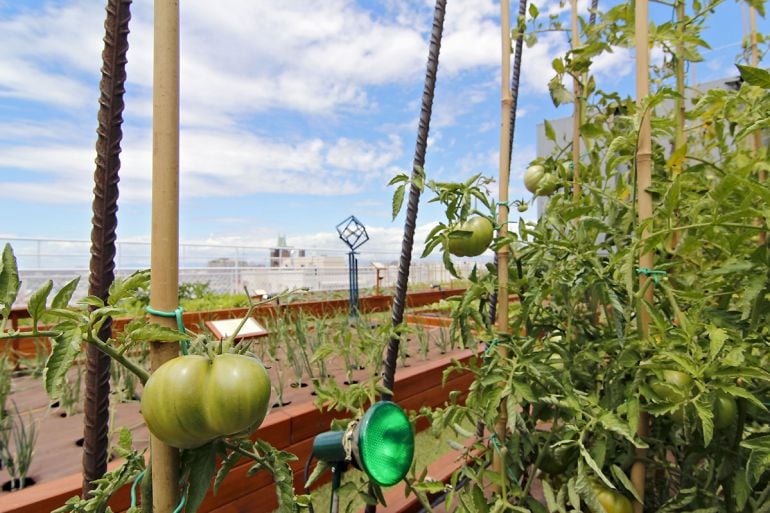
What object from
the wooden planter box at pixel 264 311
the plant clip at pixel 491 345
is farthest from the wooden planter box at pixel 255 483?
the wooden planter box at pixel 264 311

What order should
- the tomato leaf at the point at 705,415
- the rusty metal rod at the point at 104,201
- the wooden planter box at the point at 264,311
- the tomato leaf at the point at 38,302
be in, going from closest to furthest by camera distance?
1. the tomato leaf at the point at 38,302
2. the rusty metal rod at the point at 104,201
3. the tomato leaf at the point at 705,415
4. the wooden planter box at the point at 264,311

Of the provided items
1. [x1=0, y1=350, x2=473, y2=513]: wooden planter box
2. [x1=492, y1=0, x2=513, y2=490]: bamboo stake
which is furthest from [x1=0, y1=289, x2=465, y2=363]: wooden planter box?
[x1=492, y1=0, x2=513, y2=490]: bamboo stake

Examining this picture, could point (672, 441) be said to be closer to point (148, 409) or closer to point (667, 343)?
point (667, 343)

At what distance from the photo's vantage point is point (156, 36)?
17.2 inches

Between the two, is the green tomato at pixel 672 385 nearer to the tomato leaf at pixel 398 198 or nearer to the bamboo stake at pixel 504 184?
the bamboo stake at pixel 504 184

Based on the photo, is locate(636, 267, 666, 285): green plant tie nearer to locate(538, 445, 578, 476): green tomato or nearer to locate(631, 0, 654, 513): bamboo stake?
locate(631, 0, 654, 513): bamboo stake

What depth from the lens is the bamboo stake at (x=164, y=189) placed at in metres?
0.44

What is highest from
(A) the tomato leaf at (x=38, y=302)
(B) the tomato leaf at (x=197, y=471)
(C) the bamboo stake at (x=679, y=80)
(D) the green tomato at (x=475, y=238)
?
(C) the bamboo stake at (x=679, y=80)

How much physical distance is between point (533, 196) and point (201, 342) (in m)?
0.87

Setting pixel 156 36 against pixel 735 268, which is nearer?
pixel 156 36

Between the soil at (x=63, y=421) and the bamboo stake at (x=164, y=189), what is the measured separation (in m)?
0.48

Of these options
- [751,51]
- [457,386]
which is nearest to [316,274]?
[457,386]

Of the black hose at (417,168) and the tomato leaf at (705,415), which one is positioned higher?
the black hose at (417,168)

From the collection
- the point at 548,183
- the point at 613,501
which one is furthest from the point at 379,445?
the point at 548,183
